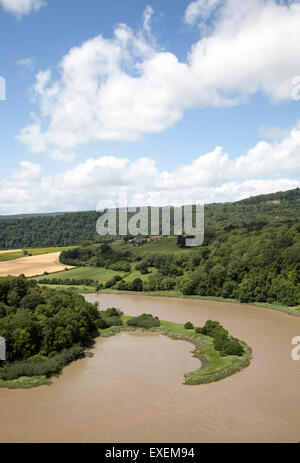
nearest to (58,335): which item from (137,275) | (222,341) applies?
(222,341)

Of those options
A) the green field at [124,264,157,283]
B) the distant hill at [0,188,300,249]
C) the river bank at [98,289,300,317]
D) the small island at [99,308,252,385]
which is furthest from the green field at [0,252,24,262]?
the small island at [99,308,252,385]

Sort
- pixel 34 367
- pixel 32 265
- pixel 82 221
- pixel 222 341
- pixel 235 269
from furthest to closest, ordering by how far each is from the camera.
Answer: pixel 82 221 → pixel 32 265 → pixel 235 269 → pixel 222 341 → pixel 34 367

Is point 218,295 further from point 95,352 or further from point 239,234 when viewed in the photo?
point 95,352

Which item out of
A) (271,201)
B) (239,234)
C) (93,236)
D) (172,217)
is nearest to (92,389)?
(239,234)

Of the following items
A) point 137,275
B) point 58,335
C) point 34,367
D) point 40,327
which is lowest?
point 137,275

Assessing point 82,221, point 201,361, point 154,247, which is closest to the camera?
point 201,361

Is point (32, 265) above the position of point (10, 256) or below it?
below

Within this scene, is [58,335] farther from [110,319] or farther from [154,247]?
[154,247]
